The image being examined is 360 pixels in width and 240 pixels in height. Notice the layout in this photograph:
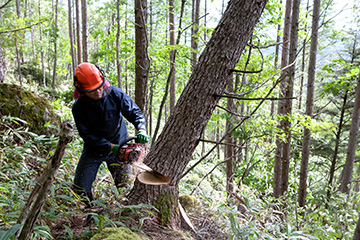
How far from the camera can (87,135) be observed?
3.20 metres

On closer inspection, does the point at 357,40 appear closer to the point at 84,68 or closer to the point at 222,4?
the point at 84,68

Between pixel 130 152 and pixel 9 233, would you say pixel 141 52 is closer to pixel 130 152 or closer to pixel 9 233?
pixel 130 152

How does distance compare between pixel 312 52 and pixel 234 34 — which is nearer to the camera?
pixel 234 34

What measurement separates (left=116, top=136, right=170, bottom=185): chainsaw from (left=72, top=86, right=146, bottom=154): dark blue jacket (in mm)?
357

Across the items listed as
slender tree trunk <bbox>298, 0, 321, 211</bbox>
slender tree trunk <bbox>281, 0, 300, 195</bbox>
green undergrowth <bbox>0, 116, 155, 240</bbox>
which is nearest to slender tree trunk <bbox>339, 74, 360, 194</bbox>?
slender tree trunk <bbox>298, 0, 321, 211</bbox>

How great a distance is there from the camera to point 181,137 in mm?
2564

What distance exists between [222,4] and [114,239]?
1899cm

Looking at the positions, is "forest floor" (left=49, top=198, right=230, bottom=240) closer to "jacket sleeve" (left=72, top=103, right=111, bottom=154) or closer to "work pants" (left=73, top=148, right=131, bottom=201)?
"work pants" (left=73, top=148, right=131, bottom=201)

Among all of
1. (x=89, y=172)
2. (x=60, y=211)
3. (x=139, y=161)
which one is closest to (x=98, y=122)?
(x=89, y=172)

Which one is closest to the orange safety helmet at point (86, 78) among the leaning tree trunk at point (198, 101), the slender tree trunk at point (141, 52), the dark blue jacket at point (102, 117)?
the dark blue jacket at point (102, 117)

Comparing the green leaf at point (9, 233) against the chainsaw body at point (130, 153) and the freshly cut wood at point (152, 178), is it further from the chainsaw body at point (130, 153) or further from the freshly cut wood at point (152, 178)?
the chainsaw body at point (130, 153)

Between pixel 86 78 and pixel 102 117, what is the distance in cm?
61

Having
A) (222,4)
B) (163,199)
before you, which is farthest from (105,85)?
(222,4)

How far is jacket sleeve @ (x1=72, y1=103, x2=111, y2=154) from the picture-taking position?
3.17 m
